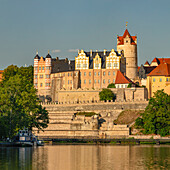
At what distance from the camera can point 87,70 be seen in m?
143

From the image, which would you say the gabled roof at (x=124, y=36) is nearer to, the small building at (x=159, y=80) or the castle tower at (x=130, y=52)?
the castle tower at (x=130, y=52)

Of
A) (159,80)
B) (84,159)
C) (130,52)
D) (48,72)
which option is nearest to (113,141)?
(84,159)

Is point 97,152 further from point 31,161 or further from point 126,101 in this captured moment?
point 126,101

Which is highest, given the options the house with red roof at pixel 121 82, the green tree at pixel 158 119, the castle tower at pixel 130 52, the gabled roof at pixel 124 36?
the gabled roof at pixel 124 36

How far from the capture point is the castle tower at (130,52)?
150m

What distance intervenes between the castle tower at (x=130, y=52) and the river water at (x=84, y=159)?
220ft

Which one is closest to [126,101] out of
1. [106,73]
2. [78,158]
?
[106,73]

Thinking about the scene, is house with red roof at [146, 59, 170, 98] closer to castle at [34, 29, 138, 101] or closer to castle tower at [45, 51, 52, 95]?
castle at [34, 29, 138, 101]

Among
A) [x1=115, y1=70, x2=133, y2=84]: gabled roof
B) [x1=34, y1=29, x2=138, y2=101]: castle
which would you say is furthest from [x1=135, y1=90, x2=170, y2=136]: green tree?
[x1=34, y1=29, x2=138, y2=101]: castle

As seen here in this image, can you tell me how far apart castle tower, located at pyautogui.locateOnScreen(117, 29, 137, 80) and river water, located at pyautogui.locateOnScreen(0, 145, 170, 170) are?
6699 cm

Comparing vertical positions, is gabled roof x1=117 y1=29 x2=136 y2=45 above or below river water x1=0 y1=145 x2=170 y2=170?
above

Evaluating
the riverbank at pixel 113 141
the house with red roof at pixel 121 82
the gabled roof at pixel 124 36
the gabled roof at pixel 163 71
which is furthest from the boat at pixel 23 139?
the gabled roof at pixel 124 36

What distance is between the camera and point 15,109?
94.7m

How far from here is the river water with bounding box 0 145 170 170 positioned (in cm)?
6325
